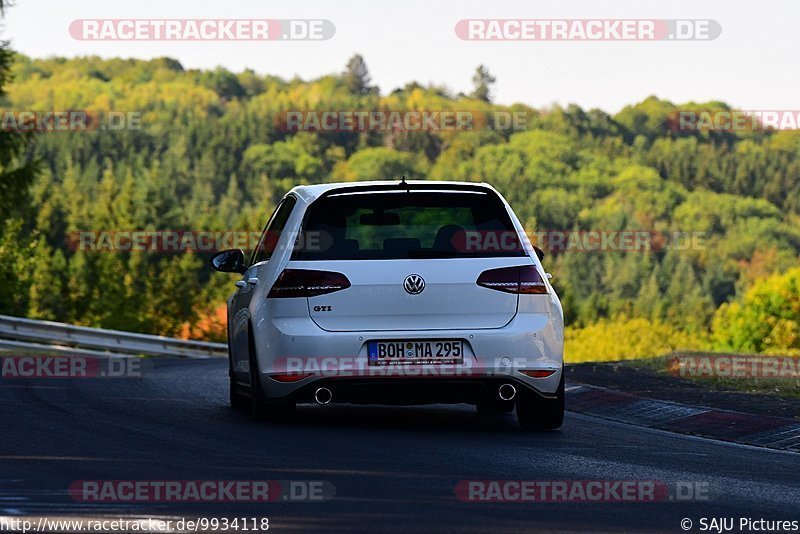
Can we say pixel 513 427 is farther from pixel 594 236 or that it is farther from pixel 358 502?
pixel 594 236

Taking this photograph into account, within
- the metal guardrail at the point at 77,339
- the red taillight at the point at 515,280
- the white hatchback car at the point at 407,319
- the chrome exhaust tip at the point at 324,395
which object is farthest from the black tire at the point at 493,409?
the metal guardrail at the point at 77,339

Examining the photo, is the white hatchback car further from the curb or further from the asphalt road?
the curb

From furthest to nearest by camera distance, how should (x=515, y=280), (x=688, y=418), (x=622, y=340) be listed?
1. (x=622, y=340)
2. (x=688, y=418)
3. (x=515, y=280)

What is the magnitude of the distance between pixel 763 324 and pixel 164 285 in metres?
44.9

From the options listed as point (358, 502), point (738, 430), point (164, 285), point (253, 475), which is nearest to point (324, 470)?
point (253, 475)

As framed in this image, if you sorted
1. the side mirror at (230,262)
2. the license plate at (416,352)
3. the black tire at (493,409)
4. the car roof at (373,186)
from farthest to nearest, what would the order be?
1. the black tire at (493,409)
2. the side mirror at (230,262)
3. the car roof at (373,186)
4. the license plate at (416,352)

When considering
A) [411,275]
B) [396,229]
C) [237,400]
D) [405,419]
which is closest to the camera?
[411,275]

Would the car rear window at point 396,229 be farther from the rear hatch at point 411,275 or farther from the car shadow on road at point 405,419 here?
the car shadow on road at point 405,419

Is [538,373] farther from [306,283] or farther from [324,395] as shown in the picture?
[306,283]

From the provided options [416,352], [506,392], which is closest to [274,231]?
[416,352]

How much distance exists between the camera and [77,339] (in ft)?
115

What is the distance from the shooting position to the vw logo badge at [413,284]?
35.7 feet

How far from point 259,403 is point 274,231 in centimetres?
161

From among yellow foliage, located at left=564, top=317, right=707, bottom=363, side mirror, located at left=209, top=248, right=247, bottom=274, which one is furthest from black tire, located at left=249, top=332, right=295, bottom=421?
yellow foliage, located at left=564, top=317, right=707, bottom=363
